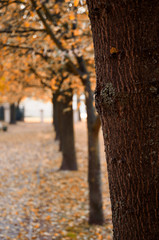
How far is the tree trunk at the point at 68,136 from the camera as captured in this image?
1066cm

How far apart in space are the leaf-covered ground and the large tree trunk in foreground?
6.36ft

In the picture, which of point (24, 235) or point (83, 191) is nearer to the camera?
point (24, 235)

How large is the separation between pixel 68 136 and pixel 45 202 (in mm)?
A: 3563

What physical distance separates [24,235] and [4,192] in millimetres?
3207

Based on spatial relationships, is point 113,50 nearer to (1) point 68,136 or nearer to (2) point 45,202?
(2) point 45,202

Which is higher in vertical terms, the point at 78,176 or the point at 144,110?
the point at 144,110

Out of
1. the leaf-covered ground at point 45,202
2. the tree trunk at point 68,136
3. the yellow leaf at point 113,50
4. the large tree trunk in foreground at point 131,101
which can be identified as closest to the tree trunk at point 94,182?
the leaf-covered ground at point 45,202

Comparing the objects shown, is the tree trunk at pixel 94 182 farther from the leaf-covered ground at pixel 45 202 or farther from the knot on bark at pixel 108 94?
the knot on bark at pixel 108 94

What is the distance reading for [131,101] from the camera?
6.36 feet

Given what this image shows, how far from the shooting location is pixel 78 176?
10.4m

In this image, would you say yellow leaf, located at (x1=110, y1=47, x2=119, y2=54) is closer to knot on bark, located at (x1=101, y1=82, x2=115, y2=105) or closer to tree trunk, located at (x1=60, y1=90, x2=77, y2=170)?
knot on bark, located at (x1=101, y1=82, x2=115, y2=105)

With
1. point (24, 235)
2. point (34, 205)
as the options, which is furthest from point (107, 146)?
point (34, 205)

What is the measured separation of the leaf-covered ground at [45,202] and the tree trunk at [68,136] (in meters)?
0.40

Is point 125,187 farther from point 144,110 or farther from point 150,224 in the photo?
point 144,110
